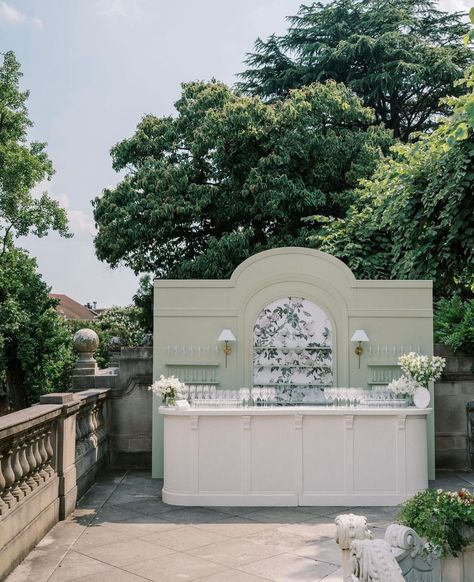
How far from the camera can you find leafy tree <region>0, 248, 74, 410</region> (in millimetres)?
26016

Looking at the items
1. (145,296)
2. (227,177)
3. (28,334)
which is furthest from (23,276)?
(227,177)

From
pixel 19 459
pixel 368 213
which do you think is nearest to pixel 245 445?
pixel 19 459

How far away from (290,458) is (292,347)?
2.42 metres

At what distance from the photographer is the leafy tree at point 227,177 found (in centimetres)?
1998

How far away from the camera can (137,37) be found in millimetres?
10648

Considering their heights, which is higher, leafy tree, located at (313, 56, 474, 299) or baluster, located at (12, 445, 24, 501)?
leafy tree, located at (313, 56, 474, 299)

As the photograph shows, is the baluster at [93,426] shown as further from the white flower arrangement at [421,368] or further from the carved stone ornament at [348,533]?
the carved stone ornament at [348,533]

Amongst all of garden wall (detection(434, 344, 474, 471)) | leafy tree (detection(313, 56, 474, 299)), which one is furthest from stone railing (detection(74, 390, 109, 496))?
leafy tree (detection(313, 56, 474, 299))

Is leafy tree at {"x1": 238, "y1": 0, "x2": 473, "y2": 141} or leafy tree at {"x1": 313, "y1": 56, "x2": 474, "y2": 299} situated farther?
leafy tree at {"x1": 238, "y1": 0, "x2": 473, "y2": 141}

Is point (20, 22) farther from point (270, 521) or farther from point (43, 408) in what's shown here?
point (270, 521)

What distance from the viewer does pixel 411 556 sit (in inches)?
176

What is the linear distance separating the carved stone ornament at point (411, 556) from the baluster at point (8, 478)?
3.12 m

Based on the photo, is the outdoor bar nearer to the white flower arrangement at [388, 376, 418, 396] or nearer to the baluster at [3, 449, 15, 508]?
the white flower arrangement at [388, 376, 418, 396]

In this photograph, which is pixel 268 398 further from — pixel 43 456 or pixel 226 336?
pixel 43 456
